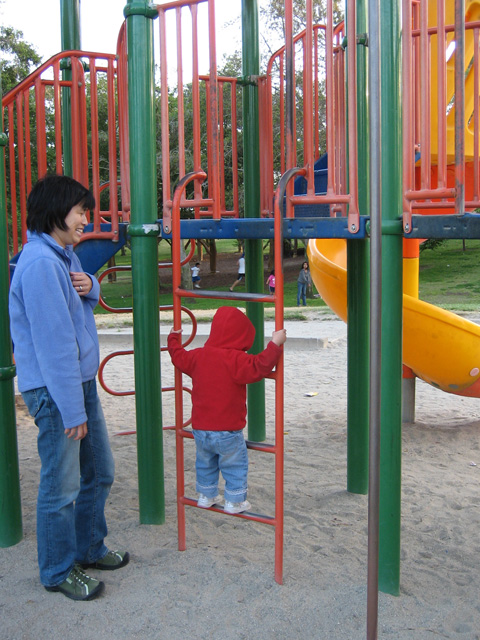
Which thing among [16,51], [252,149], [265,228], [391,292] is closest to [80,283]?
[265,228]

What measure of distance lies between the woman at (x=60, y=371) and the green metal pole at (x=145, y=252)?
507 mm

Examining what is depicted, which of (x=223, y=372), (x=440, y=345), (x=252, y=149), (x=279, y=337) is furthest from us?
(x=440, y=345)

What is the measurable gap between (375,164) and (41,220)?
150 cm

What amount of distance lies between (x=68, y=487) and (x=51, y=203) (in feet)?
3.74

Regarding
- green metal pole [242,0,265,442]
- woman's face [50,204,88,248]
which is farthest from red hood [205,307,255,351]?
green metal pole [242,0,265,442]

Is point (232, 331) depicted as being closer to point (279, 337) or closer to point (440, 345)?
point (279, 337)

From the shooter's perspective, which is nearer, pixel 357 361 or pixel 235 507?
pixel 235 507

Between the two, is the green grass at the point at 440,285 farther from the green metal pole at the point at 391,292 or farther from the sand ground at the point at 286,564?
the green metal pole at the point at 391,292

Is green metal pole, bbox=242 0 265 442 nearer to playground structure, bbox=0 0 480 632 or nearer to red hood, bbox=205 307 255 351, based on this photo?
playground structure, bbox=0 0 480 632

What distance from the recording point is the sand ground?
270 cm

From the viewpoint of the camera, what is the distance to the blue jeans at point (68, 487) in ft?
8.95

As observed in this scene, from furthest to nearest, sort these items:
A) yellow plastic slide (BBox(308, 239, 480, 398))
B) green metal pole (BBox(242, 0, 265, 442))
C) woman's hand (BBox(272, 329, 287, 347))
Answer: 1. yellow plastic slide (BBox(308, 239, 480, 398))
2. green metal pole (BBox(242, 0, 265, 442))
3. woman's hand (BBox(272, 329, 287, 347))

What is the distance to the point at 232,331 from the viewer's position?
3072mm

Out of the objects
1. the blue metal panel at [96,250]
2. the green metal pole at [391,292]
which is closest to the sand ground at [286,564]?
the green metal pole at [391,292]
